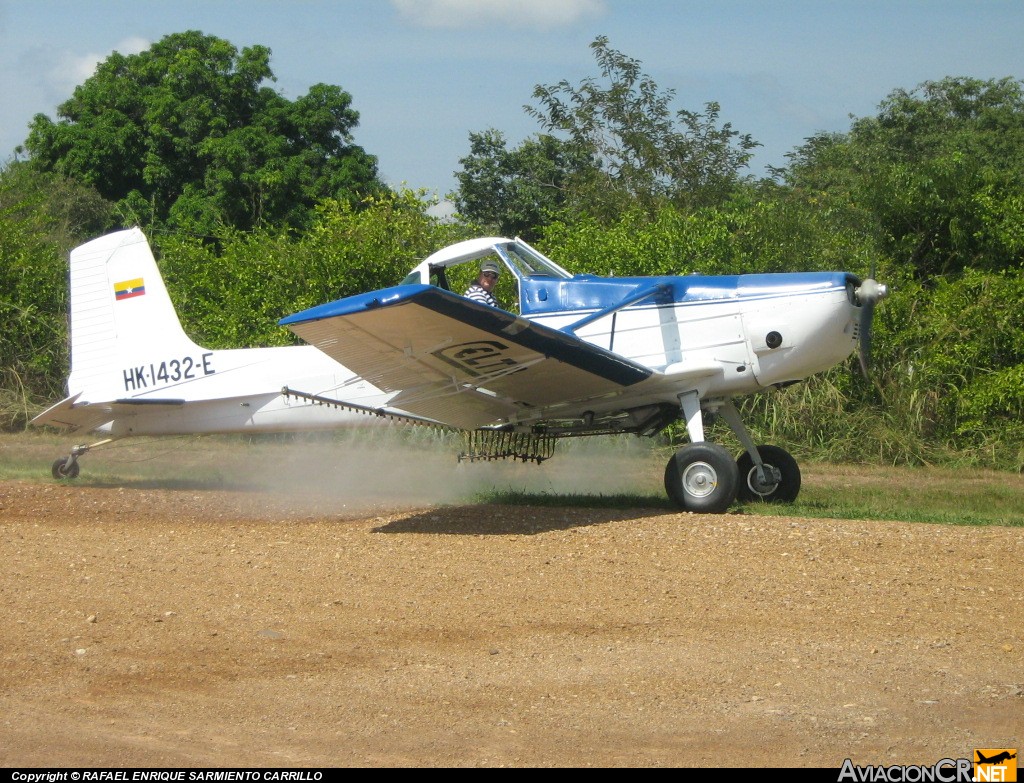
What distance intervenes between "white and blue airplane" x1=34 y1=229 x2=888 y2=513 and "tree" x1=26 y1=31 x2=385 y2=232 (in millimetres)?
16583

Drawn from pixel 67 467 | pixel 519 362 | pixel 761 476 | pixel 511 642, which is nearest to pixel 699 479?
pixel 761 476

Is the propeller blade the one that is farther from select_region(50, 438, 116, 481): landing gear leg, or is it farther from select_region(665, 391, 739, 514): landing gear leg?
select_region(50, 438, 116, 481): landing gear leg

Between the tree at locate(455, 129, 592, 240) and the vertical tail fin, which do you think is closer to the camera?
the vertical tail fin

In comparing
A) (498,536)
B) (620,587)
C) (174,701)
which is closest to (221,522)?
(498,536)

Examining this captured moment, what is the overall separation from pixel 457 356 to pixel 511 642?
3.62 metres

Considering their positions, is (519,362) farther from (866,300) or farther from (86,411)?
(86,411)

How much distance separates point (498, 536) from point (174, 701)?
4064 mm

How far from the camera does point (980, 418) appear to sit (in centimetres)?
1520

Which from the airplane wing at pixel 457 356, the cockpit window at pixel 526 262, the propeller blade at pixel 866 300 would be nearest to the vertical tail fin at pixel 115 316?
the airplane wing at pixel 457 356

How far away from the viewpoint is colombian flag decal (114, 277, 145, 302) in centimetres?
1205

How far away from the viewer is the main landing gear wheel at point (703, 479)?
940cm

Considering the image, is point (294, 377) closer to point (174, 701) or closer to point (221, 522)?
point (221, 522)

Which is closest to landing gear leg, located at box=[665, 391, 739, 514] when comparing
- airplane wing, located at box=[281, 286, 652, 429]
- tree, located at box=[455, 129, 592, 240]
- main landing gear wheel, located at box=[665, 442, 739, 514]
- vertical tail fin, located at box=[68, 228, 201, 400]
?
main landing gear wheel, located at box=[665, 442, 739, 514]

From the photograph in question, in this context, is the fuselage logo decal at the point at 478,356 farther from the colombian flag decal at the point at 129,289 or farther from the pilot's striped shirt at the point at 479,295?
the colombian flag decal at the point at 129,289
